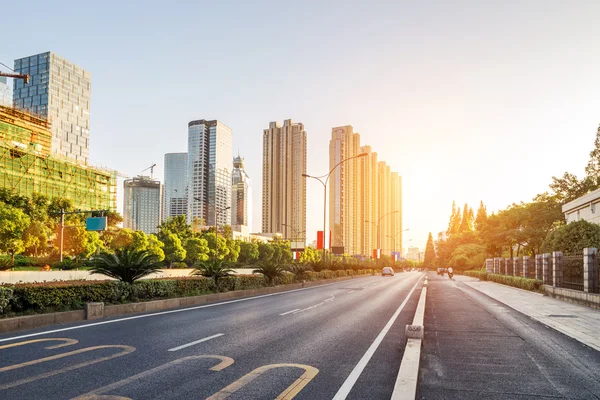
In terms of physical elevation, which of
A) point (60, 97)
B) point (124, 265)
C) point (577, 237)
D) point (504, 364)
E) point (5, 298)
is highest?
point (60, 97)

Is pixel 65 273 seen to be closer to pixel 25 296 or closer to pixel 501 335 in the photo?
pixel 25 296

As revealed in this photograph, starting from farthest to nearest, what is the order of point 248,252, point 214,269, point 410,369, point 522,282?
point 248,252, point 522,282, point 214,269, point 410,369

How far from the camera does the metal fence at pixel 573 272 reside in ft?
69.1

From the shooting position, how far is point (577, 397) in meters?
5.65

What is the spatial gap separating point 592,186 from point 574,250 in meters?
37.1

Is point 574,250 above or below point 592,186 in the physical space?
below

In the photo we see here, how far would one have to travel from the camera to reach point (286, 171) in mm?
180250

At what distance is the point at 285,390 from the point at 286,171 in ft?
574

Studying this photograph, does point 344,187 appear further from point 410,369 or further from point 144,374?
point 144,374

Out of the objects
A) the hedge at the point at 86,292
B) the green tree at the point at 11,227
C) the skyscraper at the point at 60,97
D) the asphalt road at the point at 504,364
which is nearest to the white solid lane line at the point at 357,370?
the asphalt road at the point at 504,364

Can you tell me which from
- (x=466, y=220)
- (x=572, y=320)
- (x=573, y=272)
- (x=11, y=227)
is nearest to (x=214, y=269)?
(x=572, y=320)

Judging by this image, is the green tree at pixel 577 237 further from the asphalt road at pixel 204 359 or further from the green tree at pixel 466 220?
the green tree at pixel 466 220

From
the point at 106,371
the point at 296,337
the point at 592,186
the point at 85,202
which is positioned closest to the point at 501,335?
the point at 296,337

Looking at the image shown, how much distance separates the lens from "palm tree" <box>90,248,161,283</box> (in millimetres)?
Answer: 16578
